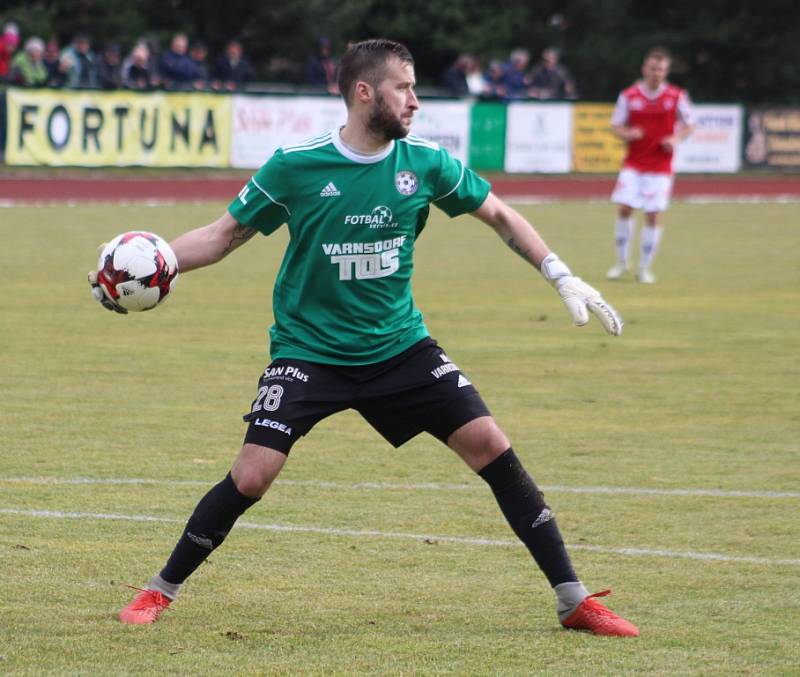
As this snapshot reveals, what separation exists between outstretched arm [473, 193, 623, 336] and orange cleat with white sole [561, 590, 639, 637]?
0.94 meters

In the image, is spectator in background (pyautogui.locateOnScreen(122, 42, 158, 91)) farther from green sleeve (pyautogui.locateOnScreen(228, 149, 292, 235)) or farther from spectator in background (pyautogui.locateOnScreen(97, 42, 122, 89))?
green sleeve (pyautogui.locateOnScreen(228, 149, 292, 235))

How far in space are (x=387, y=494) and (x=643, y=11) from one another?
46592mm

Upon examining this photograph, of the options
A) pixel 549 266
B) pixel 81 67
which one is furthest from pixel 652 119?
pixel 81 67

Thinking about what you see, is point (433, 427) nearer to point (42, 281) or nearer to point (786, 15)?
point (42, 281)

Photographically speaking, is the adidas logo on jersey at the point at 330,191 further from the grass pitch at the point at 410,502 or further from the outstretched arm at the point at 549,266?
the grass pitch at the point at 410,502

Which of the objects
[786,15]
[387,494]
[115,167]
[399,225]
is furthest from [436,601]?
[786,15]

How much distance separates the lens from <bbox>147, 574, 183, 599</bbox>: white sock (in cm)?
592

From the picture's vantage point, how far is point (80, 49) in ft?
101

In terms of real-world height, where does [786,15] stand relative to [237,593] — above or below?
above

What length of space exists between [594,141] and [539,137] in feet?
5.45

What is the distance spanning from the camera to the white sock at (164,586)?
19.4ft

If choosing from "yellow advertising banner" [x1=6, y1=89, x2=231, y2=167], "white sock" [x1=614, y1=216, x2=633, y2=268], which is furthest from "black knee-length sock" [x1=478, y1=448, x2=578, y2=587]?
"yellow advertising banner" [x1=6, y1=89, x2=231, y2=167]

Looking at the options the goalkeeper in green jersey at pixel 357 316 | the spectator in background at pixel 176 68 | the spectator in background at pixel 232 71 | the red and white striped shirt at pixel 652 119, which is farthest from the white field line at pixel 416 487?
the spectator in background at pixel 232 71

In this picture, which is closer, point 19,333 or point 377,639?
point 377,639
